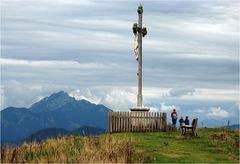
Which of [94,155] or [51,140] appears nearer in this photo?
[94,155]

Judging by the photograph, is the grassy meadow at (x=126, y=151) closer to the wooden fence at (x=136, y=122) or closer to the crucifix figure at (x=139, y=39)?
the wooden fence at (x=136, y=122)

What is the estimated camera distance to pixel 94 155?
24812mm

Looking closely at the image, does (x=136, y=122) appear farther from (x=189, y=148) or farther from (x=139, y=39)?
(x=189, y=148)

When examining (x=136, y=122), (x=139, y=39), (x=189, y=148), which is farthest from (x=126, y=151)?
(x=139, y=39)

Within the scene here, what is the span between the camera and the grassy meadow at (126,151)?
2467 centimetres

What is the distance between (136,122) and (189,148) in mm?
11143

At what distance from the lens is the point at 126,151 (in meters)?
25.2

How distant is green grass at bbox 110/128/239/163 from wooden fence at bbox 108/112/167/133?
4336 mm

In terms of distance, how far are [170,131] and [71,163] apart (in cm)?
1803

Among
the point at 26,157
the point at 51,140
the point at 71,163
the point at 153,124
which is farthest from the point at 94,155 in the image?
the point at 153,124

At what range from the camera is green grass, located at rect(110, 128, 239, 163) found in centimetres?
2555

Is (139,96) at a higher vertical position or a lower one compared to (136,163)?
higher

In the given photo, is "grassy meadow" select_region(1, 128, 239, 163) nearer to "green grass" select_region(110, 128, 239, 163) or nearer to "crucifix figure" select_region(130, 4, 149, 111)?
"green grass" select_region(110, 128, 239, 163)

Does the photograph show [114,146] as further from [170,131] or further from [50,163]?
[170,131]
